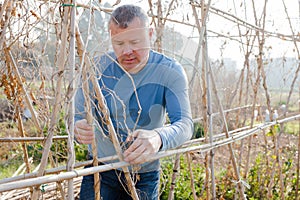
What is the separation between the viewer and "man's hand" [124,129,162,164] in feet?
3.24

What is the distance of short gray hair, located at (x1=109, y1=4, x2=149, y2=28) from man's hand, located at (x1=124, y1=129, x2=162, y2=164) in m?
0.36

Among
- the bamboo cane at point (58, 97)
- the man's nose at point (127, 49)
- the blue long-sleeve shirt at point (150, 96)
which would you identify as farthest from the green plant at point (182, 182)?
the bamboo cane at point (58, 97)

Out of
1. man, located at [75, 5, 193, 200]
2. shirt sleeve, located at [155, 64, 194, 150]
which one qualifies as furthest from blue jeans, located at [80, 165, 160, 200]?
shirt sleeve, located at [155, 64, 194, 150]

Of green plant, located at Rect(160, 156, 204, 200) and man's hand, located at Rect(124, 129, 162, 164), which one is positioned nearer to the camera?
man's hand, located at Rect(124, 129, 162, 164)

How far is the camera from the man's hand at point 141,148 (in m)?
0.99

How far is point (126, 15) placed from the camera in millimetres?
1150

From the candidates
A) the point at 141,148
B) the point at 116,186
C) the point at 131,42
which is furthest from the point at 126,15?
the point at 116,186

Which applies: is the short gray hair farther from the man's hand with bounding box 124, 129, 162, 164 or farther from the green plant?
the green plant

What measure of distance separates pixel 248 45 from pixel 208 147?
105 centimetres

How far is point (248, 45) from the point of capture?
87.7 inches

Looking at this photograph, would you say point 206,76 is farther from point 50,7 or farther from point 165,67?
point 50,7

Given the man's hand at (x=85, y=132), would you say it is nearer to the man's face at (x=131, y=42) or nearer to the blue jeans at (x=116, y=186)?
the man's face at (x=131, y=42)

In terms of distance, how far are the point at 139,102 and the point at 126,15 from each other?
1.03 feet

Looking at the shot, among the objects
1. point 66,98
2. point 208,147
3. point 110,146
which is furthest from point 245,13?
point 66,98
